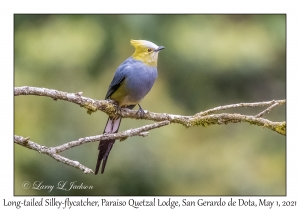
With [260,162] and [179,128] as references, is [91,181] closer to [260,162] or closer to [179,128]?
[179,128]

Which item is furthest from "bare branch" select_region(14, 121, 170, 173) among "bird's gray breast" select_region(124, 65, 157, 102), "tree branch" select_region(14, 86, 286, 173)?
A: "bird's gray breast" select_region(124, 65, 157, 102)

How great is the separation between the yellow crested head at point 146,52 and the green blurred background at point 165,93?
307 centimetres

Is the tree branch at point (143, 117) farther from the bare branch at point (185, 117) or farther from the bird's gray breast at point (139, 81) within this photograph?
the bird's gray breast at point (139, 81)

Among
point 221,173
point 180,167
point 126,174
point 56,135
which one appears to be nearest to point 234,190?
point 221,173

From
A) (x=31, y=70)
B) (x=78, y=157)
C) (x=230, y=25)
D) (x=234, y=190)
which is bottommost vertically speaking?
(x=234, y=190)

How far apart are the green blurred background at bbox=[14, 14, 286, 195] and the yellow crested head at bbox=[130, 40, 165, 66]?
307 centimetres

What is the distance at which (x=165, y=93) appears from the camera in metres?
11.0

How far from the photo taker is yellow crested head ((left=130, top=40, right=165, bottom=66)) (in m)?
6.12

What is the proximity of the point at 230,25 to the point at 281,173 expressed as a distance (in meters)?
3.31

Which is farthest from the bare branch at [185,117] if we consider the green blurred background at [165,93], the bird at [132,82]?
the green blurred background at [165,93]

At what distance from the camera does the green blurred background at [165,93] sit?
959 centimetres

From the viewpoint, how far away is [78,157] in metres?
9.16

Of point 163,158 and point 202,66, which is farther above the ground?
point 202,66
